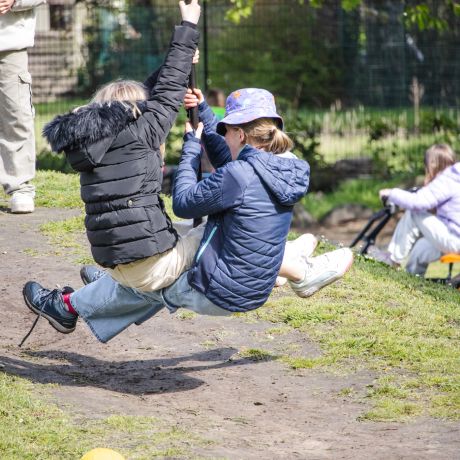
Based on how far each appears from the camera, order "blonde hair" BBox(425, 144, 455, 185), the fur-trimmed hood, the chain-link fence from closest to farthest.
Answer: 1. the fur-trimmed hood
2. "blonde hair" BBox(425, 144, 455, 185)
3. the chain-link fence

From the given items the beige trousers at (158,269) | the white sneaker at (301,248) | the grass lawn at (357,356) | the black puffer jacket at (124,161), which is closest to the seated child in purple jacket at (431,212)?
the grass lawn at (357,356)

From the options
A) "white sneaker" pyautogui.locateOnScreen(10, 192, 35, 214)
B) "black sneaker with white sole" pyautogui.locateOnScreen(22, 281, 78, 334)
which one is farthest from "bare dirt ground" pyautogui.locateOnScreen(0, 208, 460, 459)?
"white sneaker" pyautogui.locateOnScreen(10, 192, 35, 214)

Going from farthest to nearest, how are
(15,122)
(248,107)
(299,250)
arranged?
(15,122) → (299,250) → (248,107)

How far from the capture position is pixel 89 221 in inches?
214

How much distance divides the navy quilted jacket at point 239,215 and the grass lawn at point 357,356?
76cm

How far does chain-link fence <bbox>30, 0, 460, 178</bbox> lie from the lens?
15.9m

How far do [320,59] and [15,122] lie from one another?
10.5m

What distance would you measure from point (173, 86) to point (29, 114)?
10.9ft

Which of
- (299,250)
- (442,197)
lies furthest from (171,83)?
(442,197)

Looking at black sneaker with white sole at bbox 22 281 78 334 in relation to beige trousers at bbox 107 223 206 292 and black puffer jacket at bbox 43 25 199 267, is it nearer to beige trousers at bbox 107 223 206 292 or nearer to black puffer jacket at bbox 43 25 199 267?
beige trousers at bbox 107 223 206 292

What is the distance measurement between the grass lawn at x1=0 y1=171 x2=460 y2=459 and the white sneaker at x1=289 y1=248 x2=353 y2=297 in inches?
23.4

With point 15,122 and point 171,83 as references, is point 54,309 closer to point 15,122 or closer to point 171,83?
point 171,83

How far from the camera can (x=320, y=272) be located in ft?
19.6

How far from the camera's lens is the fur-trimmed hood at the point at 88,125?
5301 mm
